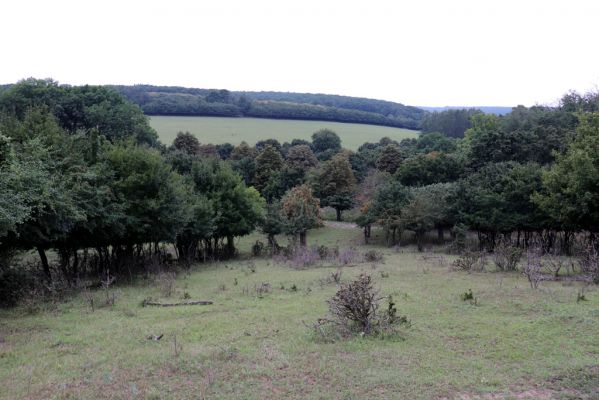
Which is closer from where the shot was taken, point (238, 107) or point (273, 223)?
point (273, 223)

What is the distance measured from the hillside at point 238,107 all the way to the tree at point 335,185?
194 ft

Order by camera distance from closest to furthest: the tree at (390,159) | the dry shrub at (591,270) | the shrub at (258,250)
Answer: the dry shrub at (591,270) → the shrub at (258,250) → the tree at (390,159)

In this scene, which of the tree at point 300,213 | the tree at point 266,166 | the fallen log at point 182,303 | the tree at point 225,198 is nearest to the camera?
the fallen log at point 182,303

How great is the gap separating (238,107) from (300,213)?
73.5 metres

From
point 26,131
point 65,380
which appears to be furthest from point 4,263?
point 65,380

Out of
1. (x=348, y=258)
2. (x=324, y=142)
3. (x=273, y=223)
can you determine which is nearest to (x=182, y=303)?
(x=348, y=258)

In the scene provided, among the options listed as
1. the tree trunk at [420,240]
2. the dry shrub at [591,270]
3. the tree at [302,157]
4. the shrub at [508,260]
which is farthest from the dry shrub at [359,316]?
the tree at [302,157]

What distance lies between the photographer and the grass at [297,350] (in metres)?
8.16

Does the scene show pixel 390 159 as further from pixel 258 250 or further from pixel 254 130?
pixel 254 130

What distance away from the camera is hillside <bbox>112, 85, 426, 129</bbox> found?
100875 millimetres

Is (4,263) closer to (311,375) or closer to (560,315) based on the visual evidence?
(311,375)

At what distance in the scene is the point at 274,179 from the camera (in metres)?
55.5

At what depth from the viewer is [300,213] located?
127 ft

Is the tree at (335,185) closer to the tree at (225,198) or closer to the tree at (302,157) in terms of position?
the tree at (302,157)
